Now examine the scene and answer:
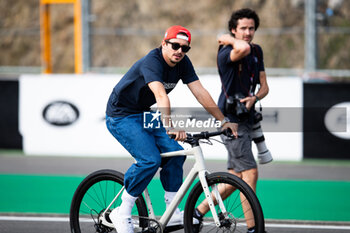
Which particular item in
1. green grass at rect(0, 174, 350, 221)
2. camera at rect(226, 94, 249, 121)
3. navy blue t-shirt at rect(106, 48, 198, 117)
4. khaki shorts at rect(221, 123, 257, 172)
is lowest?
green grass at rect(0, 174, 350, 221)

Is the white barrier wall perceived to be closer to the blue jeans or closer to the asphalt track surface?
the asphalt track surface

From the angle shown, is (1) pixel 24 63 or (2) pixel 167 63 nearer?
(2) pixel 167 63

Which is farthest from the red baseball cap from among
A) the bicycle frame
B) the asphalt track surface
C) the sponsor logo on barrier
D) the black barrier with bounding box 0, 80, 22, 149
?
the black barrier with bounding box 0, 80, 22, 149

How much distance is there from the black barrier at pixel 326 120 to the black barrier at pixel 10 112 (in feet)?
16.8

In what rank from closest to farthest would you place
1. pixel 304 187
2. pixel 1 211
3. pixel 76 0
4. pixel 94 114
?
pixel 1 211
pixel 304 187
pixel 94 114
pixel 76 0

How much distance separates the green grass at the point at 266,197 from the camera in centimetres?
719

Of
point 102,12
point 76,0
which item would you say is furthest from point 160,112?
point 102,12

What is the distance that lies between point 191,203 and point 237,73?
1.41m

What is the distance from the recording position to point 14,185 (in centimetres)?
879

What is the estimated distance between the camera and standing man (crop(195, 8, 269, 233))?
557 cm

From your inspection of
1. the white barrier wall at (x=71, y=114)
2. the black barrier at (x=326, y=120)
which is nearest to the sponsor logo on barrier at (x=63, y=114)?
the white barrier wall at (x=71, y=114)

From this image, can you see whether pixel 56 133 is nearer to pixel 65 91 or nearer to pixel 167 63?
pixel 65 91

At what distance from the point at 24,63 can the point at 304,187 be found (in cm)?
A: 2253

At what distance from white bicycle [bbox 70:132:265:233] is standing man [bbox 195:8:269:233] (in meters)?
0.42
